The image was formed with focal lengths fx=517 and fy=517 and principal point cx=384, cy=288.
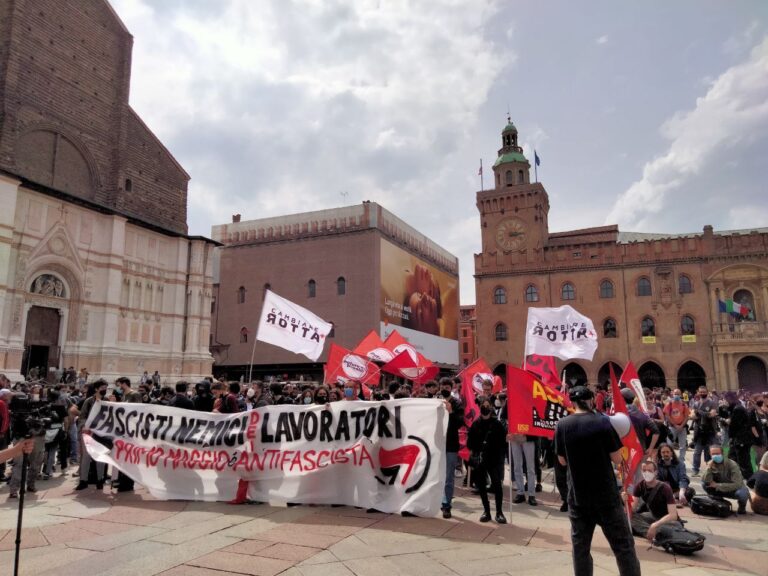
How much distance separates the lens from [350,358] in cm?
1644

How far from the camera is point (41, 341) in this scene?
25.9 meters

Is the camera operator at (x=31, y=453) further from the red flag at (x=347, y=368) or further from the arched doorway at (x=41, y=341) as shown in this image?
the arched doorway at (x=41, y=341)

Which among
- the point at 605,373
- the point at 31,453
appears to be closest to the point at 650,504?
the point at 31,453

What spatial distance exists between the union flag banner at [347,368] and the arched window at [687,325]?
3310 cm

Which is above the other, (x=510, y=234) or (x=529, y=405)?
(x=510, y=234)

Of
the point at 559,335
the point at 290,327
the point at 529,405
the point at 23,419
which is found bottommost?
the point at 23,419

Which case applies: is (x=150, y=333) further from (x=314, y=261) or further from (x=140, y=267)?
(x=314, y=261)

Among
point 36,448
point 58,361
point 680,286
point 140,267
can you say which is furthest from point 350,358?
point 680,286

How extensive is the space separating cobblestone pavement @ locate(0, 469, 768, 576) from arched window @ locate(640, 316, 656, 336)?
118 ft

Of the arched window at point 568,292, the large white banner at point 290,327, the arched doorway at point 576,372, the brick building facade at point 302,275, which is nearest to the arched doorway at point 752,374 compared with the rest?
the arched doorway at point 576,372

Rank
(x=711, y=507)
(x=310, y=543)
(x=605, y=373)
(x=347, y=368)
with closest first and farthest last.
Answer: (x=310, y=543) → (x=711, y=507) → (x=347, y=368) → (x=605, y=373)

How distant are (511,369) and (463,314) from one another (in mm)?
87256

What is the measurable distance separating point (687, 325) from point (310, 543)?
42.0 m

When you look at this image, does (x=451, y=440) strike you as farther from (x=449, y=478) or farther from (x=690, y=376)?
(x=690, y=376)
